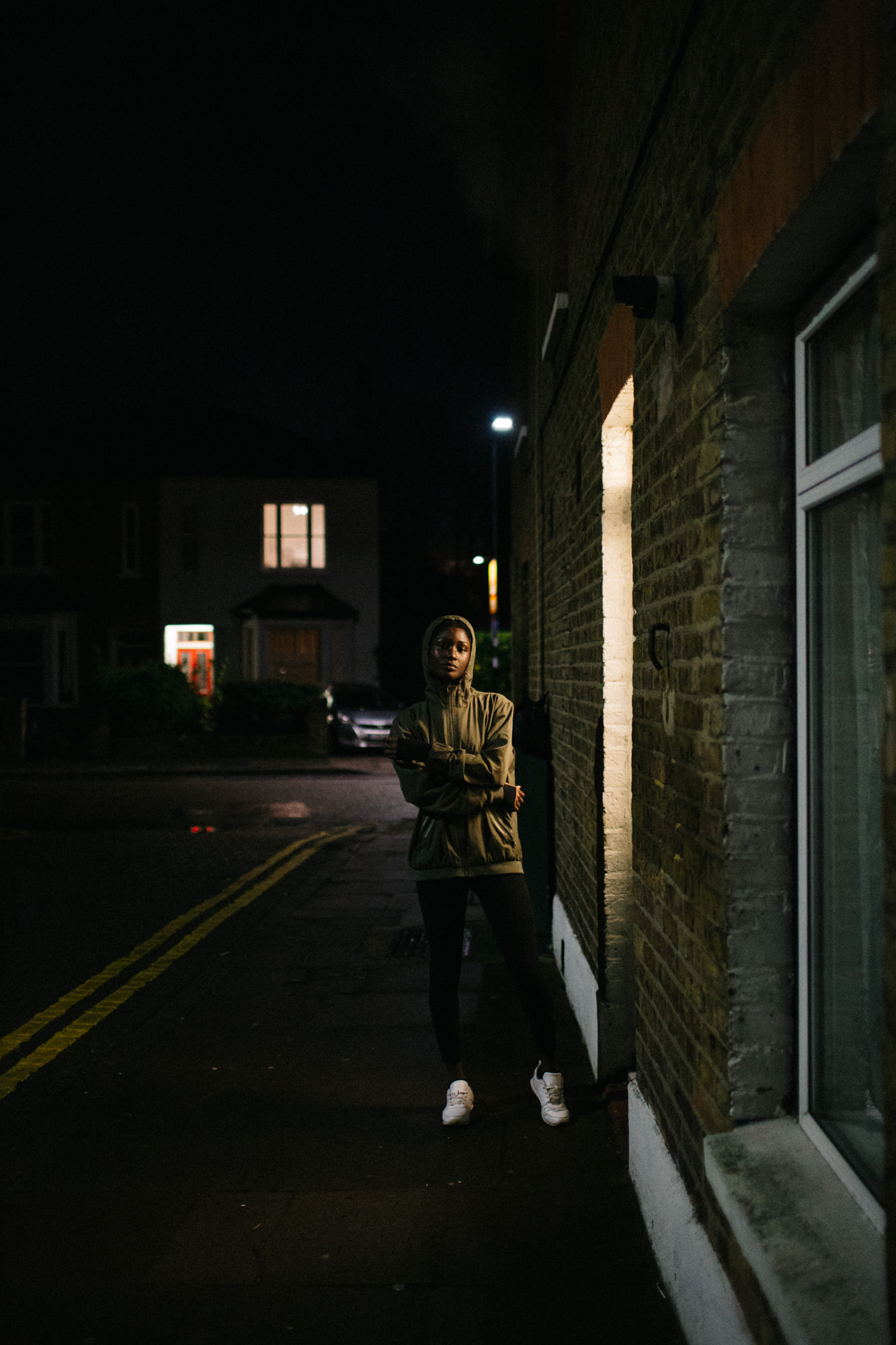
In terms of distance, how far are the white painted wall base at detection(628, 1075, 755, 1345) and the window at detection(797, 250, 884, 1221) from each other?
45 cm

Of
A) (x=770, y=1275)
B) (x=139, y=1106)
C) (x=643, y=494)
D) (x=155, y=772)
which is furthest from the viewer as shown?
(x=155, y=772)

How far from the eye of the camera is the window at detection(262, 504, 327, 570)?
100 ft

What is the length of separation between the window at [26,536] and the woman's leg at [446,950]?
28.8 meters

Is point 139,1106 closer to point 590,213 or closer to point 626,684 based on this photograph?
point 626,684

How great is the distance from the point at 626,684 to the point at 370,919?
4.20 m

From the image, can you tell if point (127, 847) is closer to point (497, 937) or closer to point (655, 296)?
point (497, 937)

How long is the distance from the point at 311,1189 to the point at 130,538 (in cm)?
2889

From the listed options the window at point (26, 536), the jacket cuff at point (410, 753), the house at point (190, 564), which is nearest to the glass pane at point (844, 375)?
the jacket cuff at point (410, 753)

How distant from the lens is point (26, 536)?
3058cm

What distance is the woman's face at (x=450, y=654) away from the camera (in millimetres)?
4285

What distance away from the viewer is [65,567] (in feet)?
99.6

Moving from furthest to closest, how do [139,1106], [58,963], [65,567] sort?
[65,567], [58,963], [139,1106]

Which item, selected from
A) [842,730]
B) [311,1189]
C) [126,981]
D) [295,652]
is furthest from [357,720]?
[842,730]

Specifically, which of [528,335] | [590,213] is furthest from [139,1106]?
[528,335]
